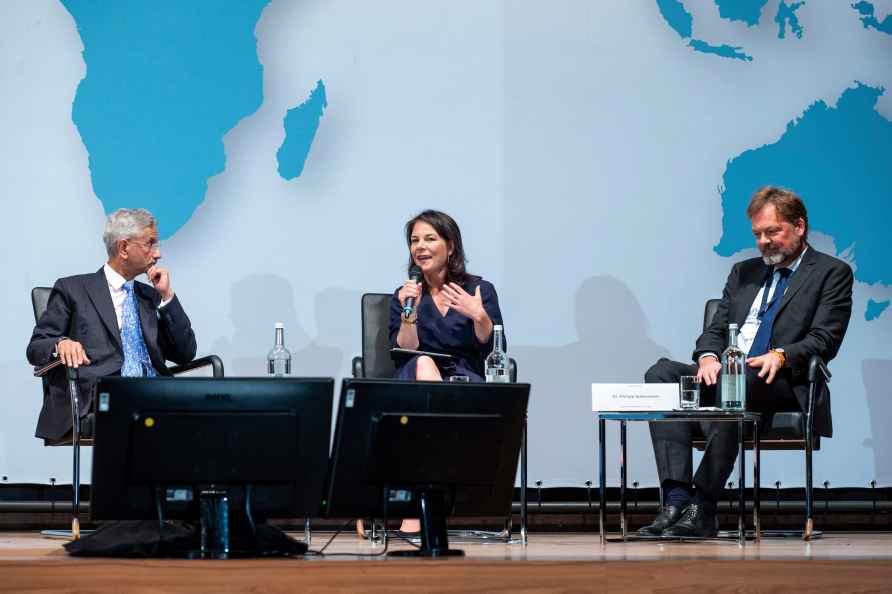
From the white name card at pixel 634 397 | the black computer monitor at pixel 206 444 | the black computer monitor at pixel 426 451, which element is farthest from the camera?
the white name card at pixel 634 397

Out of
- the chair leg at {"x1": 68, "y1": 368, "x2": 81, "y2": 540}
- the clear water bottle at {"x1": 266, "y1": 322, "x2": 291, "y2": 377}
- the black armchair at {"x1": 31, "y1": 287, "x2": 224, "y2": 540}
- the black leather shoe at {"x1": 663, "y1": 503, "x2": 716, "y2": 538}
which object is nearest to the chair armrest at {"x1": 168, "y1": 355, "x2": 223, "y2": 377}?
the black armchair at {"x1": 31, "y1": 287, "x2": 224, "y2": 540}

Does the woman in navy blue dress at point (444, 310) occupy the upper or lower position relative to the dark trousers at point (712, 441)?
upper

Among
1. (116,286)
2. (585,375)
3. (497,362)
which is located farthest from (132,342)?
(585,375)

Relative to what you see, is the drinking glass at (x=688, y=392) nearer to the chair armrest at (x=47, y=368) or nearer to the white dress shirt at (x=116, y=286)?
the white dress shirt at (x=116, y=286)

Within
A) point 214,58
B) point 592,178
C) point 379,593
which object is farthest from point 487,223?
point 379,593

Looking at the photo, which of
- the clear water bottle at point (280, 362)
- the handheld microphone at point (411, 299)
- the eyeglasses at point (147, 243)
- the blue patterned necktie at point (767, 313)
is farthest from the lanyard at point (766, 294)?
the eyeglasses at point (147, 243)

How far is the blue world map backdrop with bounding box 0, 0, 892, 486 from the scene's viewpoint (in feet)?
15.0

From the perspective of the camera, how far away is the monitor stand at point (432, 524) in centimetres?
249

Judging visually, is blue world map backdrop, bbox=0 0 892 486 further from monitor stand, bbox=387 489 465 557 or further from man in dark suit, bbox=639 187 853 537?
monitor stand, bbox=387 489 465 557

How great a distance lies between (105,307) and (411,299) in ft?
3.34

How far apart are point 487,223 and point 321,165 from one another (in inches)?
26.1

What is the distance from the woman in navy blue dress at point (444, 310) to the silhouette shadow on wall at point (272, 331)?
544 mm

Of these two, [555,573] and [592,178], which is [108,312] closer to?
[592,178]

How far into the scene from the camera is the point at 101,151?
4.58 metres
